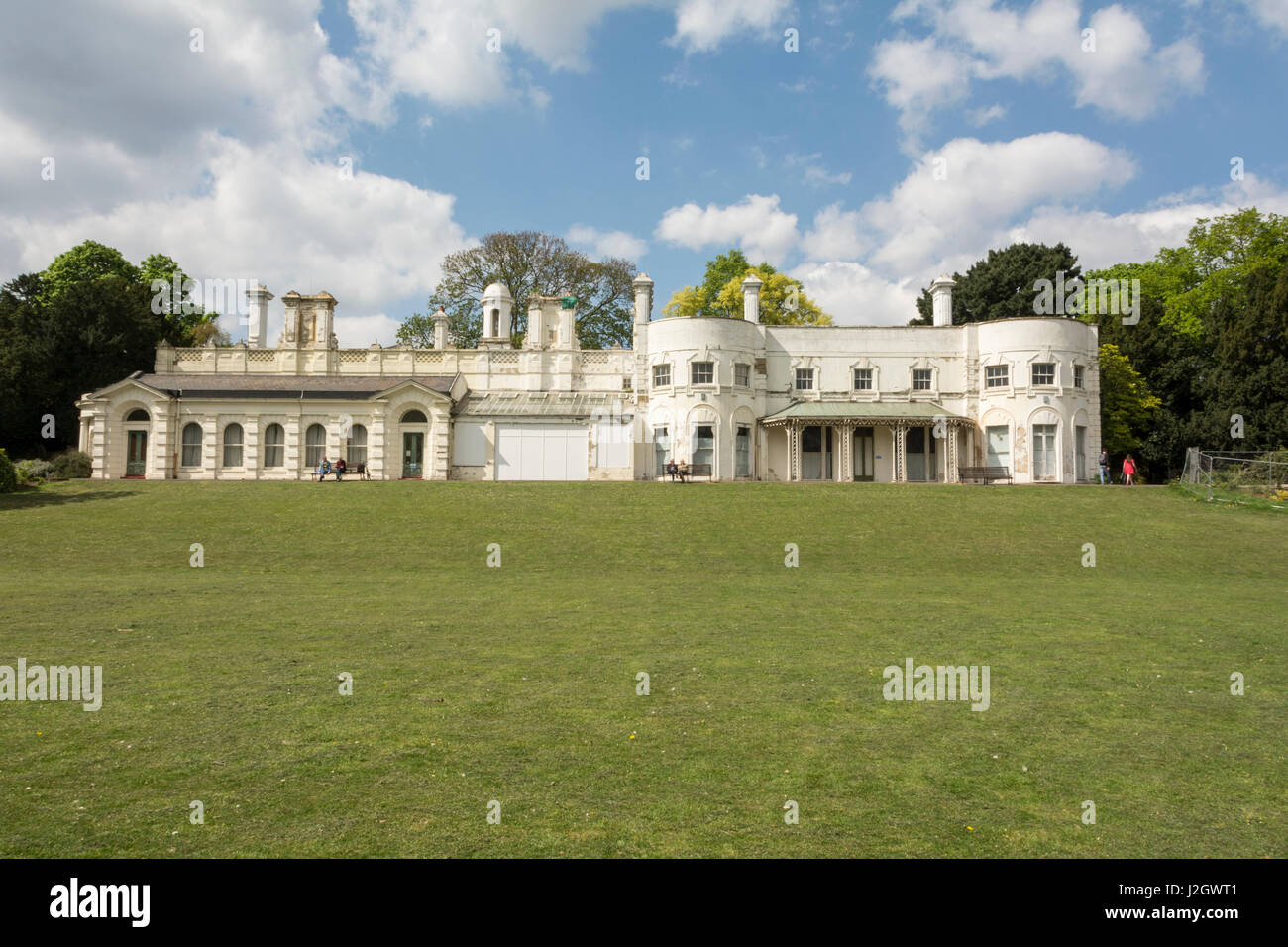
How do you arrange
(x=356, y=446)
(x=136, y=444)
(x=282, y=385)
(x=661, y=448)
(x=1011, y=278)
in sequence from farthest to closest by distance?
(x=1011, y=278), (x=282, y=385), (x=661, y=448), (x=356, y=446), (x=136, y=444)

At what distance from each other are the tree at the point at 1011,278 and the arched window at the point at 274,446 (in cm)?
4064

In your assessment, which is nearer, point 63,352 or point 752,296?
point 752,296

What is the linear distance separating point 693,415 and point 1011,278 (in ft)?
95.0

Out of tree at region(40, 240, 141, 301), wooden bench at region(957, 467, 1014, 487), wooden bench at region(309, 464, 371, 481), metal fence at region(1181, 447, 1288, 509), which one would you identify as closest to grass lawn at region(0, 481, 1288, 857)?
metal fence at region(1181, 447, 1288, 509)

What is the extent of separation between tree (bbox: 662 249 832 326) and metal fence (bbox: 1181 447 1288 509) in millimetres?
28459

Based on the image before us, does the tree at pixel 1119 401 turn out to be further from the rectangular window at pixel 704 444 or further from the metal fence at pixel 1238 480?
the rectangular window at pixel 704 444

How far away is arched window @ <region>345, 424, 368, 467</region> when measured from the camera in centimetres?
4088

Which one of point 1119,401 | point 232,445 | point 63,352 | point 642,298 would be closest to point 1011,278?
point 1119,401

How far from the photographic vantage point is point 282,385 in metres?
42.8

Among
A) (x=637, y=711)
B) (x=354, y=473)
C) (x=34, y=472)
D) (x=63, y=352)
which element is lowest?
(x=637, y=711)

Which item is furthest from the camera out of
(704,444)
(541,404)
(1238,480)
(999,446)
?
(541,404)

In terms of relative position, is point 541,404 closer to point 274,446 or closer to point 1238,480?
point 274,446

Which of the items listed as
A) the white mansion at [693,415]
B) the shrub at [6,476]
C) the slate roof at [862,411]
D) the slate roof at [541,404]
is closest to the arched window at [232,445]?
the white mansion at [693,415]
